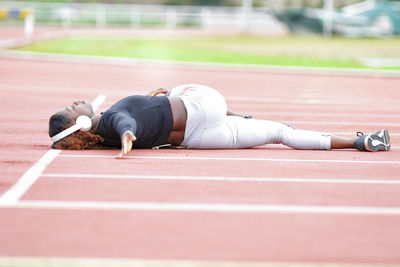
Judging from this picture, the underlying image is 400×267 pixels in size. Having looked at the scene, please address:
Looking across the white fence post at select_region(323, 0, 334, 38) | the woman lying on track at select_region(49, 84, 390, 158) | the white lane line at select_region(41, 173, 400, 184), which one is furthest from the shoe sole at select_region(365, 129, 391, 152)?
the white fence post at select_region(323, 0, 334, 38)

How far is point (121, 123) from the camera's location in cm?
684

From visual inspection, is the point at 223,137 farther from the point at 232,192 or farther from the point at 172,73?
the point at 172,73

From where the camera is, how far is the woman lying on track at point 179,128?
720 cm

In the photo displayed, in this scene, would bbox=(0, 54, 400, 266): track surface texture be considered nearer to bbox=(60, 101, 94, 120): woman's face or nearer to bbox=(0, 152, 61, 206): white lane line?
bbox=(0, 152, 61, 206): white lane line

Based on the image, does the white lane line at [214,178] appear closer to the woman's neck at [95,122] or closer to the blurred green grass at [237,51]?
the woman's neck at [95,122]

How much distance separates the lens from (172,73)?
18.7 metres

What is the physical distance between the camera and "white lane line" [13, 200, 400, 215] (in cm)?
527

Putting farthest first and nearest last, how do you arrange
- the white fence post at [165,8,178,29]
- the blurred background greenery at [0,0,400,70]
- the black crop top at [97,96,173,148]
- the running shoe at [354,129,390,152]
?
1. the white fence post at [165,8,178,29]
2. the blurred background greenery at [0,0,400,70]
3. the running shoe at [354,129,390,152]
4. the black crop top at [97,96,173,148]

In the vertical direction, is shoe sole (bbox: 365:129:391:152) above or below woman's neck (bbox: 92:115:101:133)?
below

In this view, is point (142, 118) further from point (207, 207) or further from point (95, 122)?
point (207, 207)

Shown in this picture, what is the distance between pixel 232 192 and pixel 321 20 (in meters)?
34.3

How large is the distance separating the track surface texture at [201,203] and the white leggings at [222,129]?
0.11 m

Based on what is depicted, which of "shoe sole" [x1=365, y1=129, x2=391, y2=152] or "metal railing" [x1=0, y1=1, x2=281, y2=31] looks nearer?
"shoe sole" [x1=365, y1=129, x2=391, y2=152]

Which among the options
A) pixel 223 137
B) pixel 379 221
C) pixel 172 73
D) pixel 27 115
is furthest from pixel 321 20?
pixel 379 221
